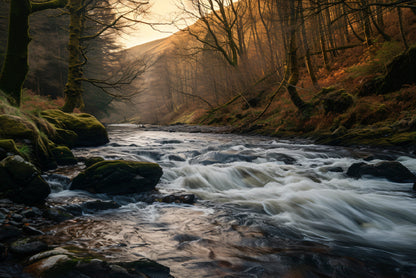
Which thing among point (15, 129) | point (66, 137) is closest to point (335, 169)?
point (15, 129)

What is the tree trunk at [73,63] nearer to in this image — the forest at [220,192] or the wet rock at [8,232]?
the forest at [220,192]

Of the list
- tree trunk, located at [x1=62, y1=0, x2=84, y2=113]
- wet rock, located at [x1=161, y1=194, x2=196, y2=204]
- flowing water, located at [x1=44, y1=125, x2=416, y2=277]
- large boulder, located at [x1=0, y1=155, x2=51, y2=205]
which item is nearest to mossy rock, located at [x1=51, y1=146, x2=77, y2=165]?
flowing water, located at [x1=44, y1=125, x2=416, y2=277]

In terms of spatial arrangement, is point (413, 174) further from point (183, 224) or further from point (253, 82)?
point (253, 82)

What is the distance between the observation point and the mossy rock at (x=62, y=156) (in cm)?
619

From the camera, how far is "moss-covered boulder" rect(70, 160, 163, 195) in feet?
15.2

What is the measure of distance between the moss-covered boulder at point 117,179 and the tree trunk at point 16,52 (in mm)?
3682

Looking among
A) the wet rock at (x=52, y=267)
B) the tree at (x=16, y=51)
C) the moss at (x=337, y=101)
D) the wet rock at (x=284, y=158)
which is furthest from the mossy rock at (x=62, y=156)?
the moss at (x=337, y=101)

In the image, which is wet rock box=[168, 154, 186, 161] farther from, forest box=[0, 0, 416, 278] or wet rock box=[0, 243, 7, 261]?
wet rock box=[0, 243, 7, 261]

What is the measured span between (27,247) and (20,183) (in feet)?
5.15

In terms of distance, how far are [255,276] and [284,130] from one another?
11.3 m

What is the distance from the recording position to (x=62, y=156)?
20.6 feet

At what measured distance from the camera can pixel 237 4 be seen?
2231cm

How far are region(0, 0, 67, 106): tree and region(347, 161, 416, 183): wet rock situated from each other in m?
8.49

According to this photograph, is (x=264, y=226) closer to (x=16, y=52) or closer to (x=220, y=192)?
(x=220, y=192)
